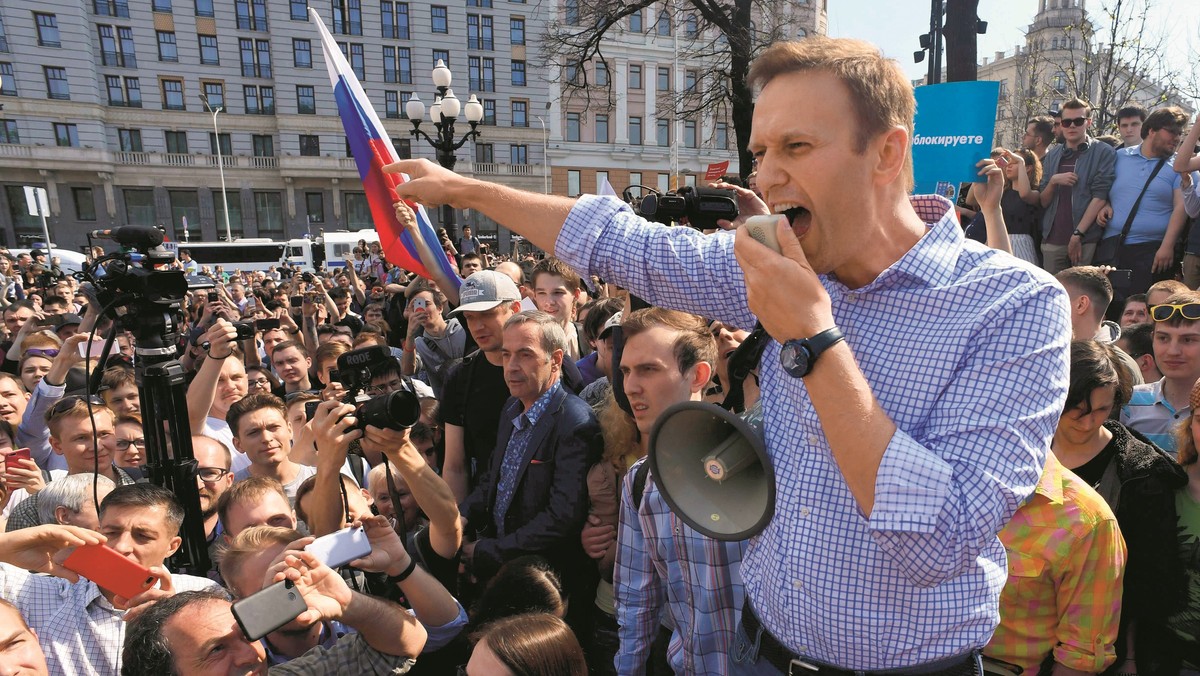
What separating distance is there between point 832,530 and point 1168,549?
1859mm

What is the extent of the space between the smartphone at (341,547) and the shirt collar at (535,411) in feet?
4.37

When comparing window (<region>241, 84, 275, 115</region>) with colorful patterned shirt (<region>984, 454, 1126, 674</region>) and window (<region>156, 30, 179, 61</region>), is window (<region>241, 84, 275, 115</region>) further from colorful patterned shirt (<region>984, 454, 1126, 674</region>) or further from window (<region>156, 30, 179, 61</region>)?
colorful patterned shirt (<region>984, 454, 1126, 674</region>)

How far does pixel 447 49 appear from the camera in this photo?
4672 cm

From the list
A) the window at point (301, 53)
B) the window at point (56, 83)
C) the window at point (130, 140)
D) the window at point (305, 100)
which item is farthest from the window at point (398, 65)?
the window at point (56, 83)

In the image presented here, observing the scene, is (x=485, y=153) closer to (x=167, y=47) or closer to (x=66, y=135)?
(x=167, y=47)

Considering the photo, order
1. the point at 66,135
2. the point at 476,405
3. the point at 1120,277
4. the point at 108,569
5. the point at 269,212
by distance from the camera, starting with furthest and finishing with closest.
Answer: the point at 269,212 → the point at 66,135 → the point at 1120,277 → the point at 476,405 → the point at 108,569

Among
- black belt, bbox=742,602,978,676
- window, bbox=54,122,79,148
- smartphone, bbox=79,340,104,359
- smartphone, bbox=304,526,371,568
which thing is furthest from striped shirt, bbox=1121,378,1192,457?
window, bbox=54,122,79,148

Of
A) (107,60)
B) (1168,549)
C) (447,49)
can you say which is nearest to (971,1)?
(1168,549)

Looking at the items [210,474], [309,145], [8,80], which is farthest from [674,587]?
[8,80]

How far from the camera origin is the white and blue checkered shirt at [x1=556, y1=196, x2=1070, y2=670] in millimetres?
1085

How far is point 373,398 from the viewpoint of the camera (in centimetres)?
224

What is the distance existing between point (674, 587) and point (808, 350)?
4.39 feet

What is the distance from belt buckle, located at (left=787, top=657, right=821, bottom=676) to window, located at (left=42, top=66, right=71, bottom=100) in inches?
2023

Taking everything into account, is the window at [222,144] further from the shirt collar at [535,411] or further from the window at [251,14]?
the shirt collar at [535,411]
